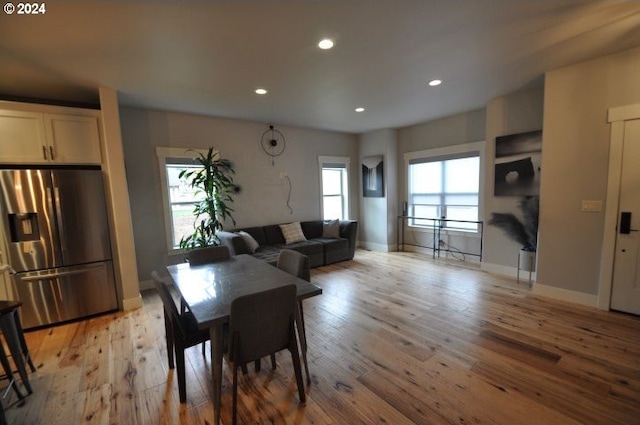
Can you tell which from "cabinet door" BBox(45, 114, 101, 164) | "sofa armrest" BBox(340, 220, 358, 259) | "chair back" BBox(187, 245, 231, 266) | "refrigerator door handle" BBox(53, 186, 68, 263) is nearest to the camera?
"chair back" BBox(187, 245, 231, 266)

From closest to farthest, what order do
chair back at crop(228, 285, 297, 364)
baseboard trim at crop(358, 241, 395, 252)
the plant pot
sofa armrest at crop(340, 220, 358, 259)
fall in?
1. chair back at crop(228, 285, 297, 364)
2. the plant pot
3. sofa armrest at crop(340, 220, 358, 259)
4. baseboard trim at crop(358, 241, 395, 252)

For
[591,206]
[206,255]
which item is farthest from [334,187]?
[591,206]

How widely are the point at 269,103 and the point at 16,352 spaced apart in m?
3.52

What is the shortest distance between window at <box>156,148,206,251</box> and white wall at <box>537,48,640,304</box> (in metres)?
4.90

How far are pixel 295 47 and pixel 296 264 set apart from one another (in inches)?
74.6

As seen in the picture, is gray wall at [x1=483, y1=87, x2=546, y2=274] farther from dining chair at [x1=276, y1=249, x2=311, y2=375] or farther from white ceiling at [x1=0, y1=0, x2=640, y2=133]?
dining chair at [x1=276, y1=249, x2=311, y2=375]

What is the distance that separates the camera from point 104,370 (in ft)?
7.38

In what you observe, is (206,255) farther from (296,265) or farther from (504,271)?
(504,271)

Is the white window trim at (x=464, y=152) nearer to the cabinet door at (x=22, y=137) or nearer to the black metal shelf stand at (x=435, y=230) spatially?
the black metal shelf stand at (x=435, y=230)

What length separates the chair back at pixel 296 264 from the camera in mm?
2309

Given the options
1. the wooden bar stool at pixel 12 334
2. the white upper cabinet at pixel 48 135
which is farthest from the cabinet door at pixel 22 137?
the wooden bar stool at pixel 12 334

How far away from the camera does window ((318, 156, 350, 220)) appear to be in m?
6.04

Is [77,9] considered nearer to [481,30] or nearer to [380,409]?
[481,30]

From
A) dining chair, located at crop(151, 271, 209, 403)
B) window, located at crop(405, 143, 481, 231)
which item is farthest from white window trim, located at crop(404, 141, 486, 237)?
dining chair, located at crop(151, 271, 209, 403)
